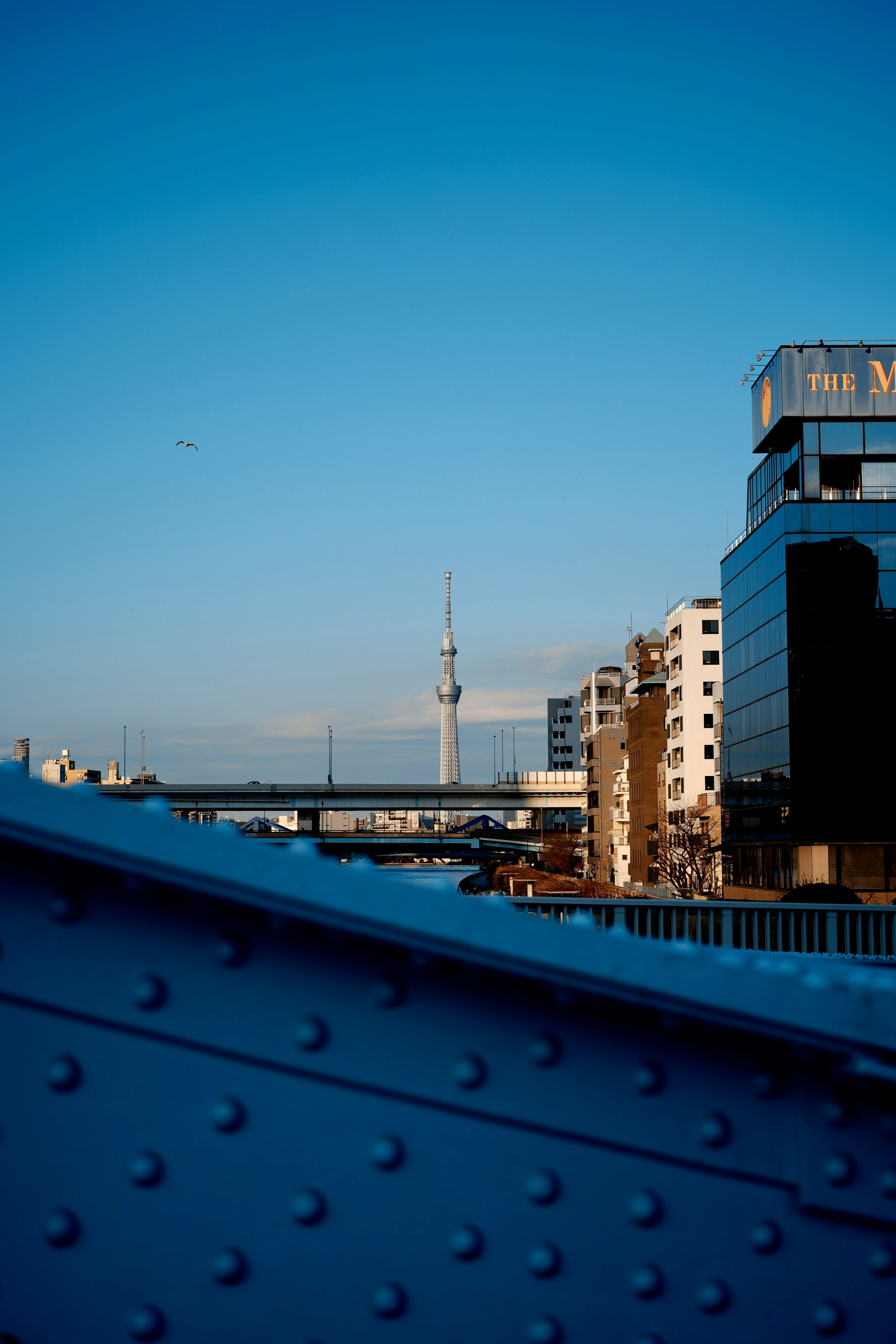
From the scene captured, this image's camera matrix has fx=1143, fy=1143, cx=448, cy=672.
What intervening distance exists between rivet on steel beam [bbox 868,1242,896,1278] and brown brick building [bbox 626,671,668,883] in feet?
297

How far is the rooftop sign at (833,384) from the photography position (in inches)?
2215

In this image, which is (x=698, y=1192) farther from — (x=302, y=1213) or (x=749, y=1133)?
(x=302, y=1213)

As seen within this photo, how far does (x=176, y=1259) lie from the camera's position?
2.79 meters

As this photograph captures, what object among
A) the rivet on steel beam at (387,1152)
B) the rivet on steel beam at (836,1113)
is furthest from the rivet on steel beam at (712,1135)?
the rivet on steel beam at (387,1152)

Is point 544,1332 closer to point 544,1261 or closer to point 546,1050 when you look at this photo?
point 544,1261

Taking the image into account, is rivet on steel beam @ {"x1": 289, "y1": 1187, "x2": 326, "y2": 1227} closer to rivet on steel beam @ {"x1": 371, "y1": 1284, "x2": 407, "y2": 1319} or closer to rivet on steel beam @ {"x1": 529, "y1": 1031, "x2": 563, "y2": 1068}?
rivet on steel beam @ {"x1": 371, "y1": 1284, "x2": 407, "y2": 1319}

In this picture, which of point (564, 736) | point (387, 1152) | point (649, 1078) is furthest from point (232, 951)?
point (564, 736)

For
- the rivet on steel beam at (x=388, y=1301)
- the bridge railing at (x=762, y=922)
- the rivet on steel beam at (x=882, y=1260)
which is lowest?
the bridge railing at (x=762, y=922)

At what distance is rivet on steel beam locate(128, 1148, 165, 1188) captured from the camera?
2.79 metres

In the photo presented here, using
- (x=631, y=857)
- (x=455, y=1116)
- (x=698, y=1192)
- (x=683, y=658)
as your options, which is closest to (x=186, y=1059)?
(x=455, y=1116)

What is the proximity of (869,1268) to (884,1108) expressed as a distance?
394 mm

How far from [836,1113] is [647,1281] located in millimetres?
636

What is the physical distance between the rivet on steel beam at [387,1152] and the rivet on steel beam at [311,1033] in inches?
10.7

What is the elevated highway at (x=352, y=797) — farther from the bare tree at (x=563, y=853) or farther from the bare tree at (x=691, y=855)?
the bare tree at (x=691, y=855)
